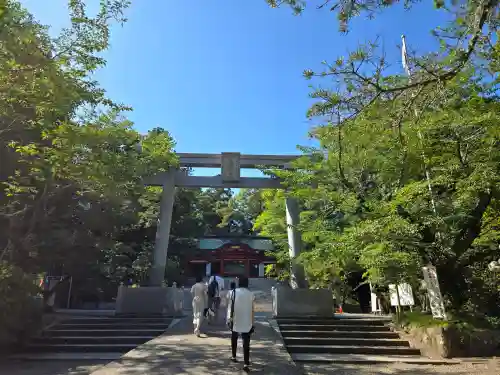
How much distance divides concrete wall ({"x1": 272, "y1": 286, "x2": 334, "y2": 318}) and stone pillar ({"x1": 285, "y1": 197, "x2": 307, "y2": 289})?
1.23 metres

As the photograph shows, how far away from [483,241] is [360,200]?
2897mm

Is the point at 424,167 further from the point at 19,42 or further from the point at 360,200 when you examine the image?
the point at 19,42

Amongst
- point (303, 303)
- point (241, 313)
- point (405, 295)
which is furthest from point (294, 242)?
point (241, 313)

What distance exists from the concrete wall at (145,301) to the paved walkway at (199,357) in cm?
354

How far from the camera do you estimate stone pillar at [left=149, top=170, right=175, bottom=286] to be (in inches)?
567

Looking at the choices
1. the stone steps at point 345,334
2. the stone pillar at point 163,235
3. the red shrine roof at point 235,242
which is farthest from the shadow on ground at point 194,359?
the red shrine roof at point 235,242

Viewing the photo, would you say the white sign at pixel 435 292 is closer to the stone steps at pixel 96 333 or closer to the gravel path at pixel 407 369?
the gravel path at pixel 407 369

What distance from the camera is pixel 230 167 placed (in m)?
15.4

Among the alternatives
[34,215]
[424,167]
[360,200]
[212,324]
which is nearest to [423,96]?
[424,167]

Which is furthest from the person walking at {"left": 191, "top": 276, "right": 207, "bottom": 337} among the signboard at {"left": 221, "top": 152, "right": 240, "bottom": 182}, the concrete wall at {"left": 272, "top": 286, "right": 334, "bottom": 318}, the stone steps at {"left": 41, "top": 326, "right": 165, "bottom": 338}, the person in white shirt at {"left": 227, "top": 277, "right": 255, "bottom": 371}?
the signboard at {"left": 221, "top": 152, "right": 240, "bottom": 182}

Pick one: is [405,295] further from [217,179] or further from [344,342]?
[217,179]

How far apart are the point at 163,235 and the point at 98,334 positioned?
200 inches

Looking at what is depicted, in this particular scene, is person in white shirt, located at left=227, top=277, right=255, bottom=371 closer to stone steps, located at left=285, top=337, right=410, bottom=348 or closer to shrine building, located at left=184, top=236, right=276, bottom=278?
stone steps, located at left=285, top=337, right=410, bottom=348

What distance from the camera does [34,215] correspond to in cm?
1120
